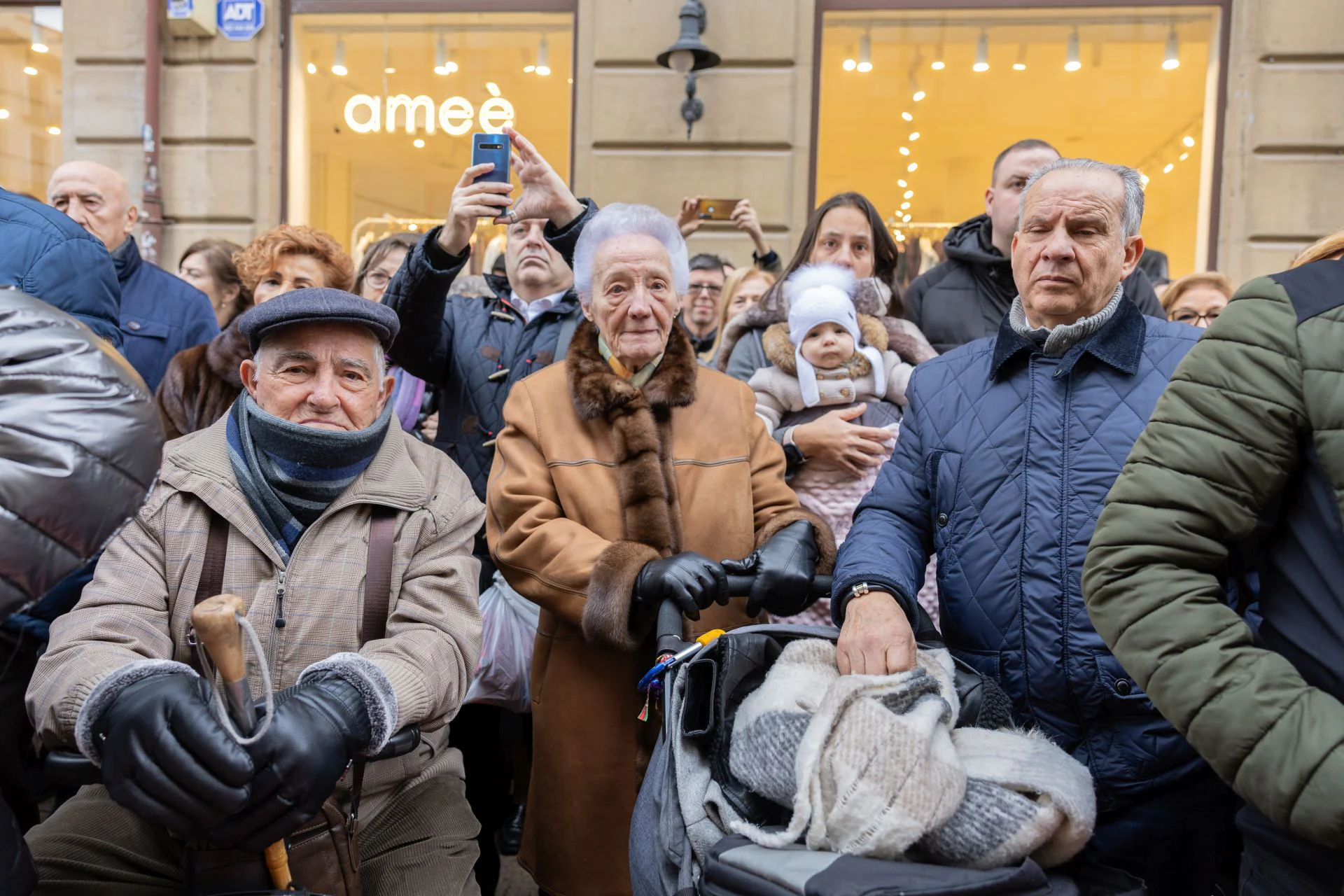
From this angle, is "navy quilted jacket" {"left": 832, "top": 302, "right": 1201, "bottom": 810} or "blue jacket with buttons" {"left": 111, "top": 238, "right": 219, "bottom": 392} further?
"blue jacket with buttons" {"left": 111, "top": 238, "right": 219, "bottom": 392}

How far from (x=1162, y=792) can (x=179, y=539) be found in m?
2.14

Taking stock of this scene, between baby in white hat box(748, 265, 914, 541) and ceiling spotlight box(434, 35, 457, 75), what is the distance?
206 inches

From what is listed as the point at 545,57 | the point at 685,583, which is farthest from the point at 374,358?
the point at 545,57

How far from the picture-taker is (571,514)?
9.35 ft

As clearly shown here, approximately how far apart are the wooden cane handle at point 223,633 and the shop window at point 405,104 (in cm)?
A: 619

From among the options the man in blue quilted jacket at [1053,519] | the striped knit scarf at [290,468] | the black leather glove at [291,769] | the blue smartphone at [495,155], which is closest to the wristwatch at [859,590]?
the man in blue quilted jacket at [1053,519]

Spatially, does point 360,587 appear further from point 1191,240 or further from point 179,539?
point 1191,240

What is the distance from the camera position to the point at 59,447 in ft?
4.46

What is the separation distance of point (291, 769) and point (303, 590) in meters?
0.59

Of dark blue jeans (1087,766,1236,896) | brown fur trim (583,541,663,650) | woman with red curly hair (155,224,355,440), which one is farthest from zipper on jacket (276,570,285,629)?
dark blue jeans (1087,766,1236,896)

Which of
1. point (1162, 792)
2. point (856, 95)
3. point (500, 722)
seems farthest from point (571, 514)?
point (856, 95)

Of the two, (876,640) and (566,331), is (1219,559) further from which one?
(566,331)

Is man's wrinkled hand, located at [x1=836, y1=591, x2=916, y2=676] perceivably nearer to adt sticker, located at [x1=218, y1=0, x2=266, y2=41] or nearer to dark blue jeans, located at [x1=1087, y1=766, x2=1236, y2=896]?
dark blue jeans, located at [x1=1087, y1=766, x2=1236, y2=896]

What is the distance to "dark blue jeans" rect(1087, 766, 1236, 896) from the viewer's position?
84.6 inches
